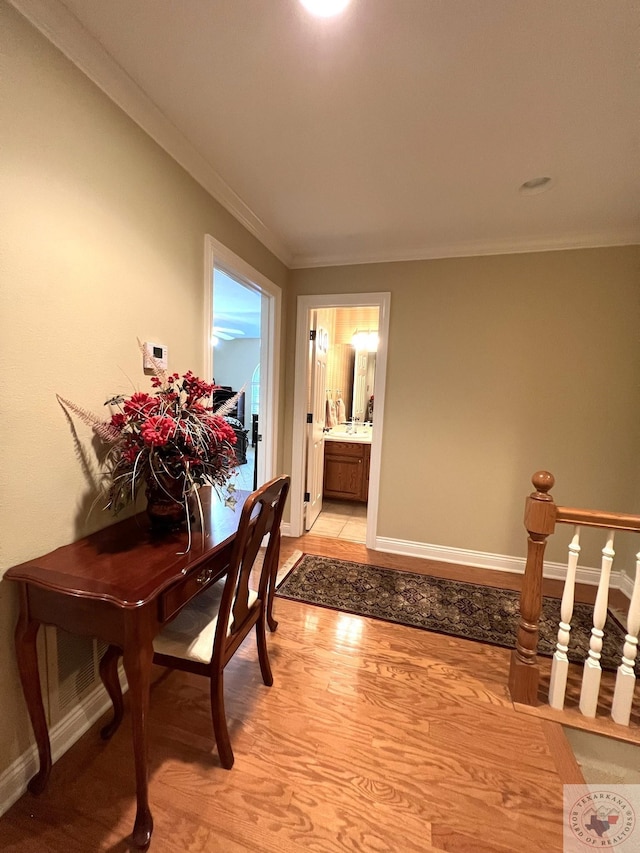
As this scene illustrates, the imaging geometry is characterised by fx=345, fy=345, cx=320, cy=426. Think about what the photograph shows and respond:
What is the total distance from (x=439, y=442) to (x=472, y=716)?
179cm

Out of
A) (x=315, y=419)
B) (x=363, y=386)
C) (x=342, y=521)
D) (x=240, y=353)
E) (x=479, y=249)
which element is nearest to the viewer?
(x=479, y=249)

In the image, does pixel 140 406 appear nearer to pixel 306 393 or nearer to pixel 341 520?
pixel 306 393

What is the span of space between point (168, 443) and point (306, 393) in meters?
1.96

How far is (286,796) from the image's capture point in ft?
3.82

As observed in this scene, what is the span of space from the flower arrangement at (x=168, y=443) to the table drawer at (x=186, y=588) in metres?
0.26

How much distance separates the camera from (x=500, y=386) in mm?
2680

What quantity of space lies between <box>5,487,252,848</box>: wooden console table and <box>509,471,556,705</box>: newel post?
1.31 meters

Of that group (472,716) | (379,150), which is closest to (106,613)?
(472,716)

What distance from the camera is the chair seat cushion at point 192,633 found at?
1.21m

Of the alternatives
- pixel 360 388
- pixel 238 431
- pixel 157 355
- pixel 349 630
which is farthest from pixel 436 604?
pixel 360 388

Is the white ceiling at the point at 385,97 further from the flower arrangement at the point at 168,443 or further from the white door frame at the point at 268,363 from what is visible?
the flower arrangement at the point at 168,443

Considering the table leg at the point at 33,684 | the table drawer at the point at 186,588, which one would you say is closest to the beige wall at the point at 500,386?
the table drawer at the point at 186,588

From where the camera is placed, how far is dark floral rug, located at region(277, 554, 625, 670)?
2000 millimetres

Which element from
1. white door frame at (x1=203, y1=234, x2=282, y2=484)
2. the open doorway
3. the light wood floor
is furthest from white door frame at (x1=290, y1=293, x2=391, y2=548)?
the light wood floor
